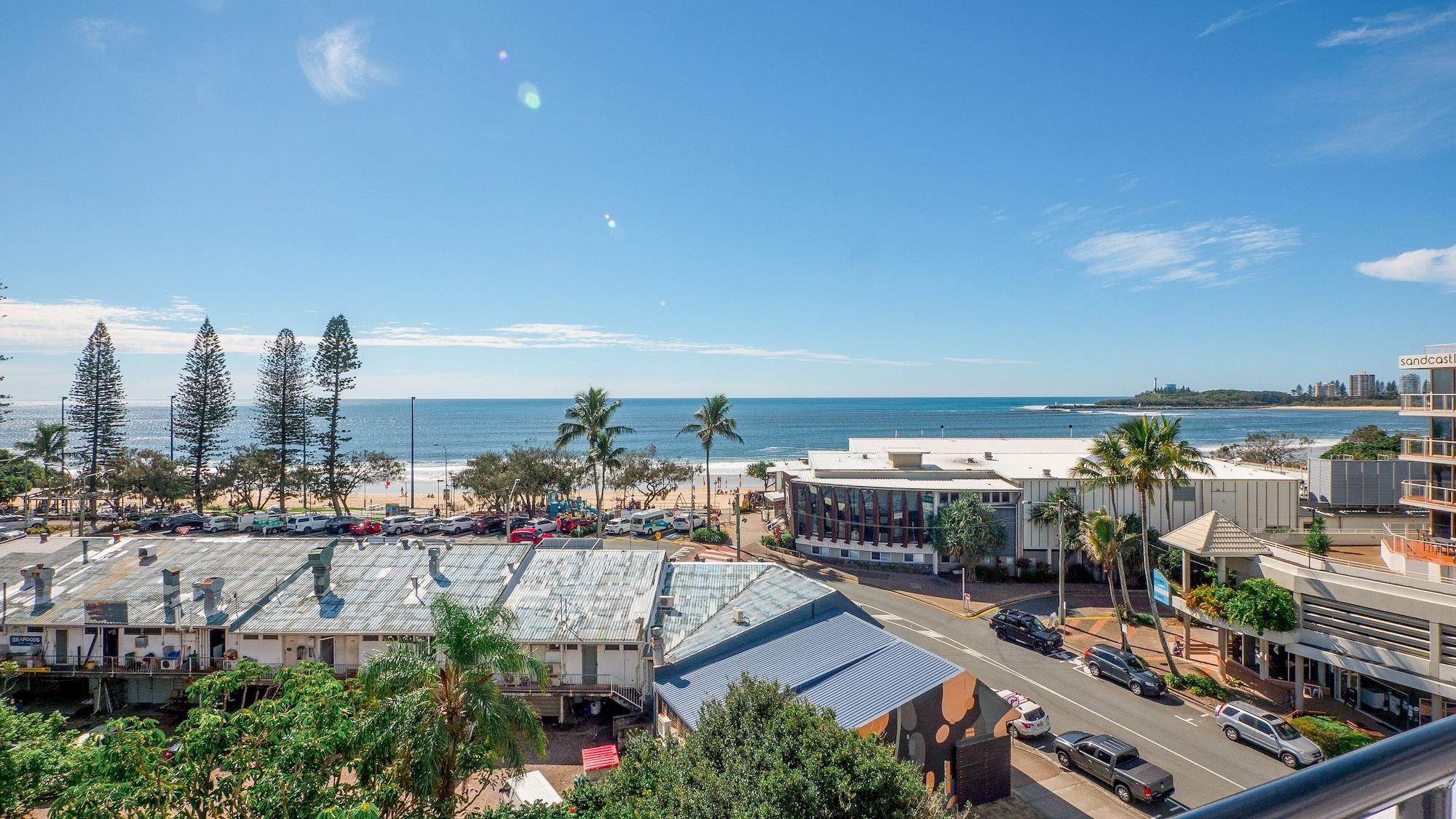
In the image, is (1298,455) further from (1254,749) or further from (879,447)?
(1254,749)

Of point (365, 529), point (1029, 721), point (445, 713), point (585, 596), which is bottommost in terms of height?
point (1029, 721)

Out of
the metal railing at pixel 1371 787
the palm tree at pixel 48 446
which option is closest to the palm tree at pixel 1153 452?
the metal railing at pixel 1371 787

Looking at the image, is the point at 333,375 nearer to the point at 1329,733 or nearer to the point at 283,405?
the point at 283,405

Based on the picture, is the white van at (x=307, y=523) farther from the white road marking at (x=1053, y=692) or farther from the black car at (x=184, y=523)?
the white road marking at (x=1053, y=692)

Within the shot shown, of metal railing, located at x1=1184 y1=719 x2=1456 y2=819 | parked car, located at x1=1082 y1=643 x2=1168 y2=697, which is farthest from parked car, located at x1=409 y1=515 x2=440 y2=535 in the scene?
metal railing, located at x1=1184 y1=719 x2=1456 y2=819

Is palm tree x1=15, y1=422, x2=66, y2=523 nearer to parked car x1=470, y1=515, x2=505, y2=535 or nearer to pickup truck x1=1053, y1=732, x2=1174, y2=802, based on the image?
parked car x1=470, y1=515, x2=505, y2=535

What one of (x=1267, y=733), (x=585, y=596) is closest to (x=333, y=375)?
(x=585, y=596)
